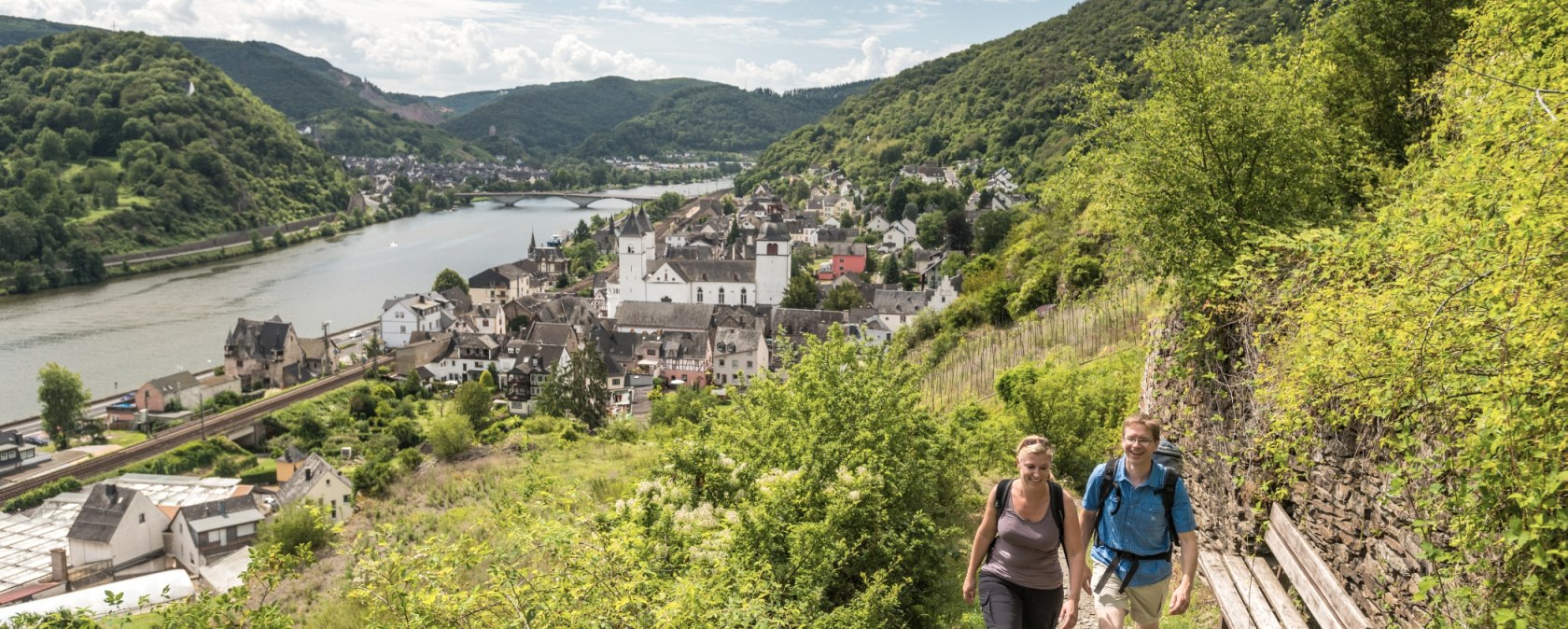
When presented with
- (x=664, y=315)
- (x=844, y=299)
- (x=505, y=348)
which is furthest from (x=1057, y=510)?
(x=664, y=315)

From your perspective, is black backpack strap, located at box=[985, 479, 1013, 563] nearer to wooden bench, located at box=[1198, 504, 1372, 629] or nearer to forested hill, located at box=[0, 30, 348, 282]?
wooden bench, located at box=[1198, 504, 1372, 629]

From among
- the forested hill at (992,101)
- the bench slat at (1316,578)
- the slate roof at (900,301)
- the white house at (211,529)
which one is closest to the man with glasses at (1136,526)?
the bench slat at (1316,578)

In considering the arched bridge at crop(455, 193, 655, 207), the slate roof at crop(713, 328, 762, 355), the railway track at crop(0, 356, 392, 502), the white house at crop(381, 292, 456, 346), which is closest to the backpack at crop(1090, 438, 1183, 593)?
the railway track at crop(0, 356, 392, 502)

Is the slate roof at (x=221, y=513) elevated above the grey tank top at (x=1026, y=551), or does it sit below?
below

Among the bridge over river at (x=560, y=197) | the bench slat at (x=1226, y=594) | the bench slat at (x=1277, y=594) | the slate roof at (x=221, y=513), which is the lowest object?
the slate roof at (x=221, y=513)

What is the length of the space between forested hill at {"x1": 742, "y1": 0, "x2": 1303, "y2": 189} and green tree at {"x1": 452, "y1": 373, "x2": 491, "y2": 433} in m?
35.8

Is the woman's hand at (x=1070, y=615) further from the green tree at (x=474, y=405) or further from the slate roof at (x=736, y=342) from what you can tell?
the slate roof at (x=736, y=342)

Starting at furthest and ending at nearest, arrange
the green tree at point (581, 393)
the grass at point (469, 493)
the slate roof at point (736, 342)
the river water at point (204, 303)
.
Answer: the slate roof at point (736, 342), the river water at point (204, 303), the green tree at point (581, 393), the grass at point (469, 493)

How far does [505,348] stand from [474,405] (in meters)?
10.1

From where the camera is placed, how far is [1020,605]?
13.0 ft

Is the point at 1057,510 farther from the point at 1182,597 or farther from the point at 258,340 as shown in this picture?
the point at 258,340

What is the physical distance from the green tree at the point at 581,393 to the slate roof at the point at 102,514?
12651mm

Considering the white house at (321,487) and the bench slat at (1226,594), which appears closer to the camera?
the bench slat at (1226,594)

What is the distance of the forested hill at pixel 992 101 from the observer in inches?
2532
